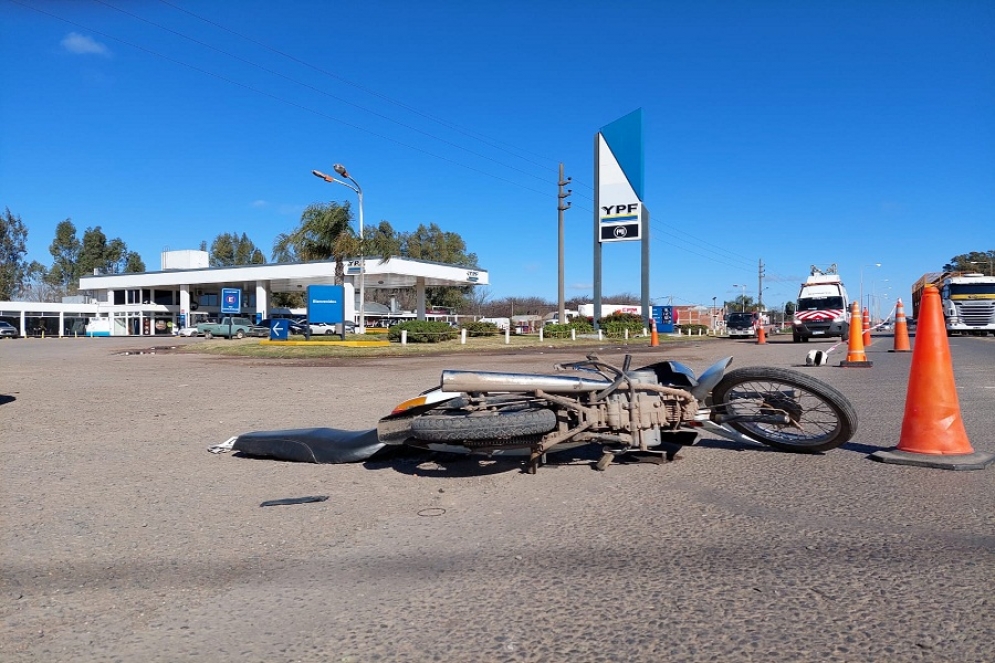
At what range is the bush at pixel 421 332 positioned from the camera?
31.4 meters

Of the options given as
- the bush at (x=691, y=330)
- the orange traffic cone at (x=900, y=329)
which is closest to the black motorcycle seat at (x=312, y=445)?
the orange traffic cone at (x=900, y=329)

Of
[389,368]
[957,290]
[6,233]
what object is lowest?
[389,368]

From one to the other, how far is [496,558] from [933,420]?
12.8 ft

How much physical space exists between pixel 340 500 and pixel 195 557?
1120 millimetres

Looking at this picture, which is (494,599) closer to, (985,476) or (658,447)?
(658,447)

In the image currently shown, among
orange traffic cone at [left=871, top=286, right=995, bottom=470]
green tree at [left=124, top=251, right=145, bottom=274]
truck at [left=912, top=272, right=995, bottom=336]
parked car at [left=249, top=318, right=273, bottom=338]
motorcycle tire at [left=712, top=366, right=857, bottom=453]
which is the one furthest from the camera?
green tree at [left=124, top=251, right=145, bottom=274]

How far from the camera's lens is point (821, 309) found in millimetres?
29656

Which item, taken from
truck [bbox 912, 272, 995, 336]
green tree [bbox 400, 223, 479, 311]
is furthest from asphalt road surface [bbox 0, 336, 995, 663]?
green tree [bbox 400, 223, 479, 311]

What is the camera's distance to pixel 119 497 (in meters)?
4.53

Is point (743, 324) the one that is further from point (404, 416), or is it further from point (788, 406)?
point (404, 416)

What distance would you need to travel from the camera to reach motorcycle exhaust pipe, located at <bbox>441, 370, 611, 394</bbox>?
4730 mm

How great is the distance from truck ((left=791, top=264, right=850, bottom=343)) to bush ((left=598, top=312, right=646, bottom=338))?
1426cm

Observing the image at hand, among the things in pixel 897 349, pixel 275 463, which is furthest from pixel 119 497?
pixel 897 349

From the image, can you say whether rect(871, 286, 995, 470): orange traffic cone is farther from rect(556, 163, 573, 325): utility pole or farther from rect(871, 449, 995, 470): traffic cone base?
rect(556, 163, 573, 325): utility pole
